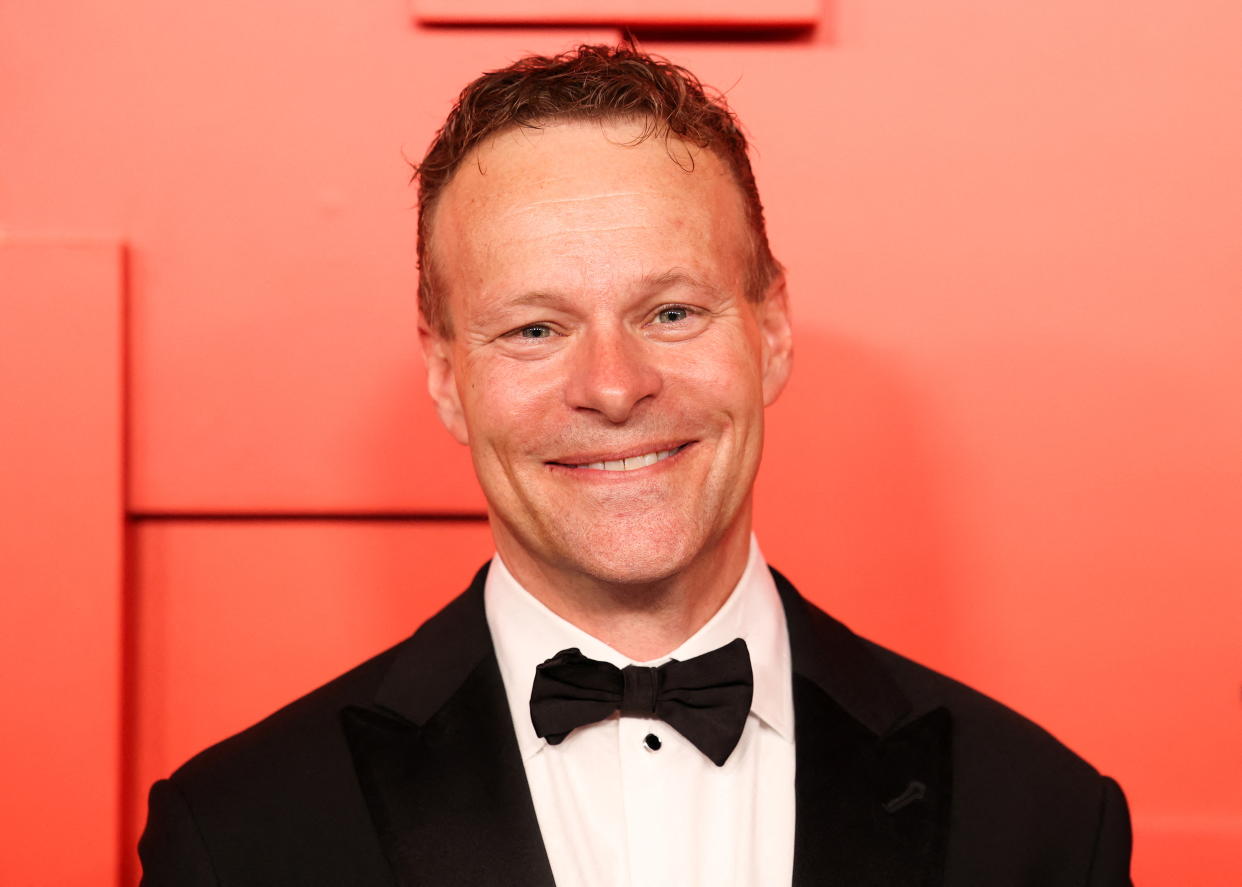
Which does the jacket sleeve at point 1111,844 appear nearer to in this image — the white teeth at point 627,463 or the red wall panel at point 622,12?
the white teeth at point 627,463

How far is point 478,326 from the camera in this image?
1.70m

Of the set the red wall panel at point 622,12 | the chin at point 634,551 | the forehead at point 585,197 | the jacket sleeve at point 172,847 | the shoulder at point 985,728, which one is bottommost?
the jacket sleeve at point 172,847

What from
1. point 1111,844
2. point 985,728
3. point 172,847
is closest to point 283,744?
point 172,847

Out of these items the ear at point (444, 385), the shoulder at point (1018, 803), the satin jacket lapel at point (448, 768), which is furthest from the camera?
the ear at point (444, 385)

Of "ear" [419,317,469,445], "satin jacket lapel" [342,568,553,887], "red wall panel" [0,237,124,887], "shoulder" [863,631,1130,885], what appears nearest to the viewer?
"satin jacket lapel" [342,568,553,887]

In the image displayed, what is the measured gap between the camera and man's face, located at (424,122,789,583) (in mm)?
1643

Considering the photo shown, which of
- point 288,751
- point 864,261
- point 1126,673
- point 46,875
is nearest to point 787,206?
point 864,261

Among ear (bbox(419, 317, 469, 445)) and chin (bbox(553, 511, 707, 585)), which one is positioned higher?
ear (bbox(419, 317, 469, 445))

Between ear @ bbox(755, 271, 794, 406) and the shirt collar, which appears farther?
ear @ bbox(755, 271, 794, 406)

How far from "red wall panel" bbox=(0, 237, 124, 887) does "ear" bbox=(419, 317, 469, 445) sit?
581 millimetres

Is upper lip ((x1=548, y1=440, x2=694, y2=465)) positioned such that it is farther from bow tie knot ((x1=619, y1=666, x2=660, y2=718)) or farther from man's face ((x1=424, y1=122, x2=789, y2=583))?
bow tie knot ((x1=619, y1=666, x2=660, y2=718))

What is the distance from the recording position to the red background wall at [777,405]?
7.13 feet

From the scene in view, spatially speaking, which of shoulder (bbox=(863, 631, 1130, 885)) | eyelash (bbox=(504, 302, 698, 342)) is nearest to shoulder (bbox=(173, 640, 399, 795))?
eyelash (bbox=(504, 302, 698, 342))

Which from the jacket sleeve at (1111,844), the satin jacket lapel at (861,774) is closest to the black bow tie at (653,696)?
the satin jacket lapel at (861,774)
